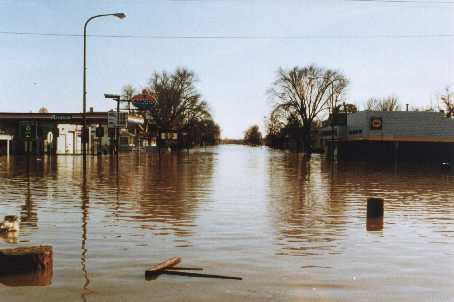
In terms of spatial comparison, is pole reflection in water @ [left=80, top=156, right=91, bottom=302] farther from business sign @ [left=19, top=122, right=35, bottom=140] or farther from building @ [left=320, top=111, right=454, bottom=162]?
building @ [left=320, top=111, right=454, bottom=162]

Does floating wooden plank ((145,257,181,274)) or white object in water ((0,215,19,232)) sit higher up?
white object in water ((0,215,19,232))

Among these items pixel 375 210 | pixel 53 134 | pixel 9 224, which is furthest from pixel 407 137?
pixel 9 224

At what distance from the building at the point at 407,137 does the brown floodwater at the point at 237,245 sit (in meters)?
47.6

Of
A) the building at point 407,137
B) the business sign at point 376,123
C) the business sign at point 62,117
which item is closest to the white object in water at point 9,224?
the building at point 407,137

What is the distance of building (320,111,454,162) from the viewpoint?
66.8m

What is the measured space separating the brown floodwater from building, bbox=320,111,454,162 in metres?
47.6

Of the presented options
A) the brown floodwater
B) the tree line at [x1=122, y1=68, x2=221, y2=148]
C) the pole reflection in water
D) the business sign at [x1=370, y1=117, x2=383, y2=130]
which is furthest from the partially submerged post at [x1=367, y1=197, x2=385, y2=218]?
the tree line at [x1=122, y1=68, x2=221, y2=148]

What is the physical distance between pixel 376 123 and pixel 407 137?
386 cm

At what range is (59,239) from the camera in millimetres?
11102

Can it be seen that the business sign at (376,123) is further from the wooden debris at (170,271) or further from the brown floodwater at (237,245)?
the wooden debris at (170,271)

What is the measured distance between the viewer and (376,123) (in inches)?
2675

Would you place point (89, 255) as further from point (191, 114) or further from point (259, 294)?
point (191, 114)

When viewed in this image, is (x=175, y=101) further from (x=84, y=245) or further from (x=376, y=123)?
(x=84, y=245)

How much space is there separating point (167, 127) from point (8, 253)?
99712 mm
